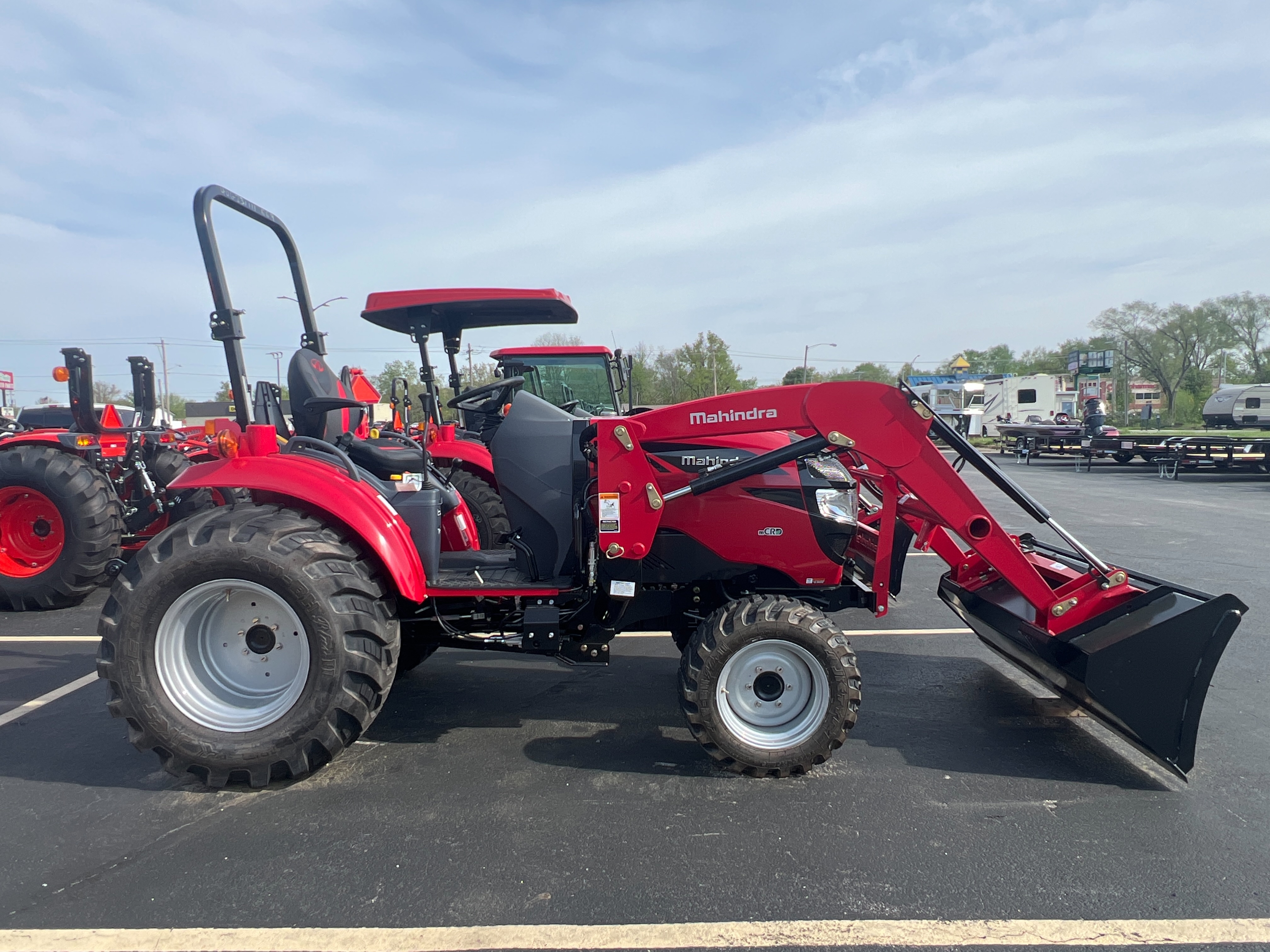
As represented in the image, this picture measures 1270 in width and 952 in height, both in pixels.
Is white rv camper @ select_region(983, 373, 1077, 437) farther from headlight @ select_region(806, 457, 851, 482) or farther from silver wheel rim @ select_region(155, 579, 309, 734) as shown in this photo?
silver wheel rim @ select_region(155, 579, 309, 734)

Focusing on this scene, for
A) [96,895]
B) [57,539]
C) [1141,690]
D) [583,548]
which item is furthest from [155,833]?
[57,539]

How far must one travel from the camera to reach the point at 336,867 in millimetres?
2518

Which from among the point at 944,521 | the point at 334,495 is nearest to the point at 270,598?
the point at 334,495

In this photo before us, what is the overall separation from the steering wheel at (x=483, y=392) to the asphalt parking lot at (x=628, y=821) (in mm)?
1512

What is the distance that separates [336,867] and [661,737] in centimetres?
147

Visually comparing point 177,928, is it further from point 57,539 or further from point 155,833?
point 57,539

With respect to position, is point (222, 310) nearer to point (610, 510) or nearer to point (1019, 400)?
point (610, 510)

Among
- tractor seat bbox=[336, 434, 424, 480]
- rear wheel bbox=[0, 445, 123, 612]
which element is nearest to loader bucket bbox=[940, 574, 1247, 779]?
tractor seat bbox=[336, 434, 424, 480]

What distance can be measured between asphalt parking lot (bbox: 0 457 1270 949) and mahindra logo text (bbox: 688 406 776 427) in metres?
1.42

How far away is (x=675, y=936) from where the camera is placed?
2195 millimetres

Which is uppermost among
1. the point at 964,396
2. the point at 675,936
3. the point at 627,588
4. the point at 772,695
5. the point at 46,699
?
the point at 964,396

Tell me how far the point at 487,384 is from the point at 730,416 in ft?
4.51

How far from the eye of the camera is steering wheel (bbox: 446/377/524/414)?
3.86 meters

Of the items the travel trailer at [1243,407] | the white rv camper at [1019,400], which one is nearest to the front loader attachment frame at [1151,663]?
the travel trailer at [1243,407]
